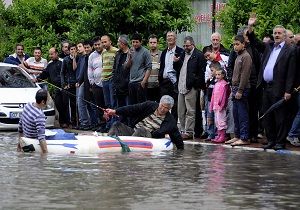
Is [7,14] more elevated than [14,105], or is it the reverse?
[7,14]

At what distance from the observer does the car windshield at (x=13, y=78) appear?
27.5 m

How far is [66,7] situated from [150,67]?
8238mm

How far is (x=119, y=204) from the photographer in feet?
41.2

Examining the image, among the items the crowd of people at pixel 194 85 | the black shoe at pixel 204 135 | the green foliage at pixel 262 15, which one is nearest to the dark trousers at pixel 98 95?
the crowd of people at pixel 194 85

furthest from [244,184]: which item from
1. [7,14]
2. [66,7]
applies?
[7,14]

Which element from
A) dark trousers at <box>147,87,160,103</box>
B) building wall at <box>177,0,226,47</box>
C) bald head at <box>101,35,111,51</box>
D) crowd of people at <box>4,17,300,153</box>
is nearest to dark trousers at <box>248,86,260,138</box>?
crowd of people at <box>4,17,300,153</box>

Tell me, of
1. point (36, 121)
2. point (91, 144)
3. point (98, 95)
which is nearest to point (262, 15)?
point (91, 144)

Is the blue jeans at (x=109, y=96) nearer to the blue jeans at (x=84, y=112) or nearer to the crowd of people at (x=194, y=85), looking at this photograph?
the crowd of people at (x=194, y=85)

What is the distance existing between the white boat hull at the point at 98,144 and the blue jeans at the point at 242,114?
159 cm

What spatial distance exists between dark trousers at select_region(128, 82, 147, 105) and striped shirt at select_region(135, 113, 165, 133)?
3.20m

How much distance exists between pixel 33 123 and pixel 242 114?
4.16 metres

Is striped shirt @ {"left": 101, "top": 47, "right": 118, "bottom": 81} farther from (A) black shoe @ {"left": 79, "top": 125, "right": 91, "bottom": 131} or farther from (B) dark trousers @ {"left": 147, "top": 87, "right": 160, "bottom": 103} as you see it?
(A) black shoe @ {"left": 79, "top": 125, "right": 91, "bottom": 131}

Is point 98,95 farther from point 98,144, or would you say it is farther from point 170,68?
point 98,144

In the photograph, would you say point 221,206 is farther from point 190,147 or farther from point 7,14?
point 7,14
